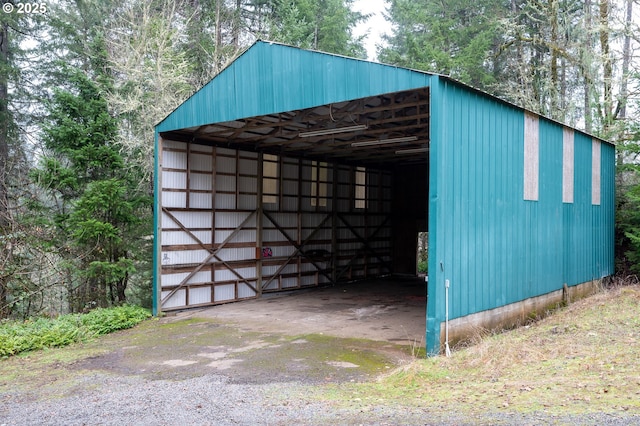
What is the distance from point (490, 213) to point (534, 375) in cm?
337

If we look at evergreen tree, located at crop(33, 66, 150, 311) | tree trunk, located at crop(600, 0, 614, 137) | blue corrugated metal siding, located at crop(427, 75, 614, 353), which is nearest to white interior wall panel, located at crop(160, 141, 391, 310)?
evergreen tree, located at crop(33, 66, 150, 311)

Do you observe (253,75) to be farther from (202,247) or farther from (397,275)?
(397,275)

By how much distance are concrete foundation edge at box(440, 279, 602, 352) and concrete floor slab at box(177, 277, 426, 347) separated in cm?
73

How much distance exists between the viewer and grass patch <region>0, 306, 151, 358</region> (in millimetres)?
7910

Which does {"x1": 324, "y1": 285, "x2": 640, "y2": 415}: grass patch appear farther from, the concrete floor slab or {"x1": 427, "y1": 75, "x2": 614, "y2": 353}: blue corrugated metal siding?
the concrete floor slab

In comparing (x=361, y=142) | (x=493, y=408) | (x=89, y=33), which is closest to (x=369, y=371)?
(x=493, y=408)

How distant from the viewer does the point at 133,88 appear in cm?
1411

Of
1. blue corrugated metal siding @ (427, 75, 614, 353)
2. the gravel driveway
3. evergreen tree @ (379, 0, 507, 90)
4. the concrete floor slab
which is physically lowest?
the concrete floor slab

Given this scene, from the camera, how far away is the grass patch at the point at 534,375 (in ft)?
15.1

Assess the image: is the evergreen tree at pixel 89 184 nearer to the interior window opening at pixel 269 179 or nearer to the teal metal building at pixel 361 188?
the teal metal building at pixel 361 188

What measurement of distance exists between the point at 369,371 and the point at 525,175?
17.1 feet

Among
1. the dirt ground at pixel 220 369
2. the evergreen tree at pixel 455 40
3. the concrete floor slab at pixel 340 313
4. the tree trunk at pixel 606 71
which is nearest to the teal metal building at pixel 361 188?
the concrete floor slab at pixel 340 313

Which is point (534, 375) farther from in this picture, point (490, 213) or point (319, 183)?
point (319, 183)

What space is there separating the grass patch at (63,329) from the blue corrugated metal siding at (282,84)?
162 inches
